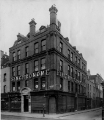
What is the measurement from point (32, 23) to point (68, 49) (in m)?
8.57

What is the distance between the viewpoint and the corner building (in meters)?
25.8

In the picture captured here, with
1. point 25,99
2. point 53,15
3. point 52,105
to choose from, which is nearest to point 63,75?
point 52,105

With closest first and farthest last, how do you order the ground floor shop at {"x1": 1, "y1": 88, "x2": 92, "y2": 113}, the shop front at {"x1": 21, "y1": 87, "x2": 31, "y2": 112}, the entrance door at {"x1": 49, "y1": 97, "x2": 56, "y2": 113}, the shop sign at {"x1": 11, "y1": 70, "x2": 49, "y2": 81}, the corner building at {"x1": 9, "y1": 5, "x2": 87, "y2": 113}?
the entrance door at {"x1": 49, "y1": 97, "x2": 56, "y2": 113} → the ground floor shop at {"x1": 1, "y1": 88, "x2": 92, "y2": 113} → the corner building at {"x1": 9, "y1": 5, "x2": 87, "y2": 113} → the shop sign at {"x1": 11, "y1": 70, "x2": 49, "y2": 81} → the shop front at {"x1": 21, "y1": 87, "x2": 31, "y2": 112}

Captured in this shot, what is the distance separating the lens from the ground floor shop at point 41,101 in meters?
25.2

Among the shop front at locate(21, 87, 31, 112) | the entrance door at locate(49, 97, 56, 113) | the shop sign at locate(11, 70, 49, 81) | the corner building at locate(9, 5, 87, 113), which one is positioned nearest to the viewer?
the entrance door at locate(49, 97, 56, 113)

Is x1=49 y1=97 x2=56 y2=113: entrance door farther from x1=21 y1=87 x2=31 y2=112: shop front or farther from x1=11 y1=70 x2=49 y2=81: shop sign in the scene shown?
x1=21 y1=87 x2=31 y2=112: shop front

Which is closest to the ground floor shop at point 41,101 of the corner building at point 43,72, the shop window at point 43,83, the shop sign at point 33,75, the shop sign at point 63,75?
the corner building at point 43,72

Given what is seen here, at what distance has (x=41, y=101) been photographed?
86.1 ft

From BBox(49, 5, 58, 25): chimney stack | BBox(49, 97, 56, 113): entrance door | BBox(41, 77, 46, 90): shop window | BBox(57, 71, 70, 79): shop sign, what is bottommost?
BBox(49, 97, 56, 113): entrance door

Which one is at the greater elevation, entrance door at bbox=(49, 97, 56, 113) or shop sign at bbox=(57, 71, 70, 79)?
shop sign at bbox=(57, 71, 70, 79)

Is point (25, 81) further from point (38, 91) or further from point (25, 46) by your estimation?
point (25, 46)

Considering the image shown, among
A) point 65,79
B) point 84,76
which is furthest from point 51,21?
point 84,76

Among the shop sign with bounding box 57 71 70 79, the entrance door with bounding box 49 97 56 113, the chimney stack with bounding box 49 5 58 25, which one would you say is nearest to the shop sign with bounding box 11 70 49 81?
the shop sign with bounding box 57 71 70 79

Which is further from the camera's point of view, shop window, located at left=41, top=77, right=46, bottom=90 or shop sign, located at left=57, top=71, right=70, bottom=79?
shop sign, located at left=57, top=71, right=70, bottom=79
